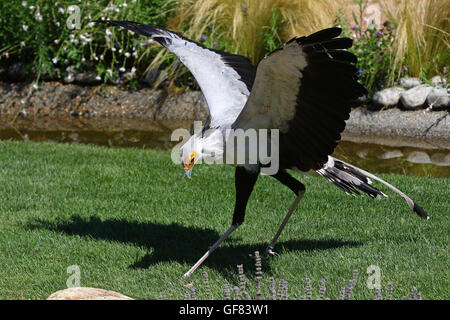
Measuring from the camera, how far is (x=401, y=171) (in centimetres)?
673

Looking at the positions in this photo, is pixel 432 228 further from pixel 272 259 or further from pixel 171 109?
pixel 171 109

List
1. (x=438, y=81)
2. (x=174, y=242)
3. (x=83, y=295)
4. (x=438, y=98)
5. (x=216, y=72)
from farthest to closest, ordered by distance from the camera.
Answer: (x=438, y=81) < (x=438, y=98) < (x=216, y=72) < (x=174, y=242) < (x=83, y=295)

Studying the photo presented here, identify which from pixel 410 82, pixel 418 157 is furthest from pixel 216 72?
pixel 410 82

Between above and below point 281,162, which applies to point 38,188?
below

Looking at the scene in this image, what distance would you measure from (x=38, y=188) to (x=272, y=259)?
2343mm

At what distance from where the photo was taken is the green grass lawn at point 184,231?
3.90 meters

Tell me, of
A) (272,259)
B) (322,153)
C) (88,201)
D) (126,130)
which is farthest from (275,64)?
(126,130)

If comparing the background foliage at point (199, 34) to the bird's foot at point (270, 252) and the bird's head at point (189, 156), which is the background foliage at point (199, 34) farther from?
the bird's head at point (189, 156)

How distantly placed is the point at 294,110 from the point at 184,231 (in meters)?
1.45

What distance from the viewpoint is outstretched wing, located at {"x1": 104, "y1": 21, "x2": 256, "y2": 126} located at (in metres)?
4.44

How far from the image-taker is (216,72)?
189 inches

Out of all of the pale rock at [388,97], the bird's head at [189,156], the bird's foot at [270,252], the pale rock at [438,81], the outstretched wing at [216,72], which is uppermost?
the outstretched wing at [216,72]

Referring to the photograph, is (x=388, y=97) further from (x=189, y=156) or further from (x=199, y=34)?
(x=189, y=156)

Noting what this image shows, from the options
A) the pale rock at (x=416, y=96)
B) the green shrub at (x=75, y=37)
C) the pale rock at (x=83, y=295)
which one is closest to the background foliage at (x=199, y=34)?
the green shrub at (x=75, y=37)
